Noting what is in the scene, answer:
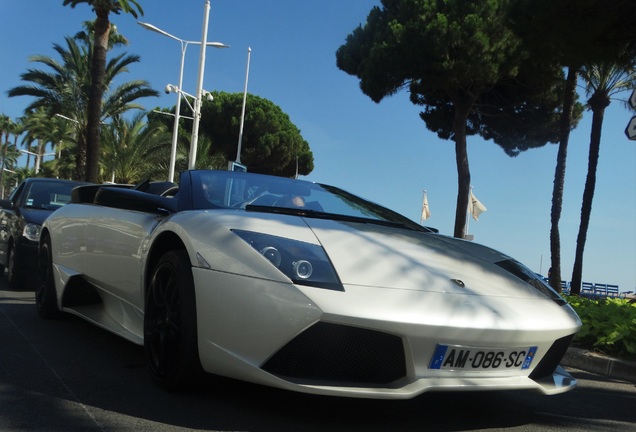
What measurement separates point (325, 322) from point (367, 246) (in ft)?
1.96

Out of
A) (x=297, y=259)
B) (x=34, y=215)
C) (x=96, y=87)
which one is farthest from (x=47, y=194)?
(x=96, y=87)

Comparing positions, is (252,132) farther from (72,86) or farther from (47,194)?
(47,194)

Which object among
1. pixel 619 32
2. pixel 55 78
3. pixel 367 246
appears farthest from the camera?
pixel 55 78

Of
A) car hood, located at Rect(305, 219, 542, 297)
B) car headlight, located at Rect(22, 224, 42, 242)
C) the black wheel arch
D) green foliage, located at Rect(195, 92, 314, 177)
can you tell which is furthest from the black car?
green foliage, located at Rect(195, 92, 314, 177)

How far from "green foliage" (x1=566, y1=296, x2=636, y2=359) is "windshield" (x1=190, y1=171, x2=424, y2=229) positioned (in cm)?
247

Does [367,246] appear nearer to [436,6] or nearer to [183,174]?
[183,174]

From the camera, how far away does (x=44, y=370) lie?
3.73 m

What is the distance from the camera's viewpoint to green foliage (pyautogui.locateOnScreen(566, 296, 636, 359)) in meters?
5.62

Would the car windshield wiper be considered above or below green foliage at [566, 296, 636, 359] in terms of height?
above

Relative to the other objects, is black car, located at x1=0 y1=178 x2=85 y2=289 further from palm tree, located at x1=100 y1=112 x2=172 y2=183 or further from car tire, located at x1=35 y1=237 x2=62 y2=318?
palm tree, located at x1=100 y1=112 x2=172 y2=183

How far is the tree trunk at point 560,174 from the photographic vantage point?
50.2ft

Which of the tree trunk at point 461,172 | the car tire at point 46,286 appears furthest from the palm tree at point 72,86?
the car tire at point 46,286

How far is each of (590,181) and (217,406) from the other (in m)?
17.4

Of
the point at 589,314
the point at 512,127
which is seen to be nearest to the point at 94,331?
the point at 589,314
